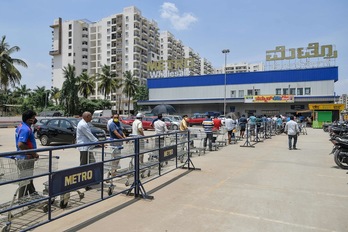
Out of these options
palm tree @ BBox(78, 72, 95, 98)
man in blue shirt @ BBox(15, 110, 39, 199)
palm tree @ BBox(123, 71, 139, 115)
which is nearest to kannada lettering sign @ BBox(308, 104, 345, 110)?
man in blue shirt @ BBox(15, 110, 39, 199)

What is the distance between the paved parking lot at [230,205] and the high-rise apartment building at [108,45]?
80.0 m

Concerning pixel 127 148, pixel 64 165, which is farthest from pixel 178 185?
pixel 64 165

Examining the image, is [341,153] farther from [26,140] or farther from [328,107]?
[328,107]

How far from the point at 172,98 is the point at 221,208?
5259 cm

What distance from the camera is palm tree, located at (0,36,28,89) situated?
31844mm

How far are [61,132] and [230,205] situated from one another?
37.3ft

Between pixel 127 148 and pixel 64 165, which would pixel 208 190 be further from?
pixel 64 165

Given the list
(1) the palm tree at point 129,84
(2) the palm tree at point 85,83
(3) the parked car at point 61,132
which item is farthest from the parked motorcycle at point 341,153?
(1) the palm tree at point 129,84

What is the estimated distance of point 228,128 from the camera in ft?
49.9

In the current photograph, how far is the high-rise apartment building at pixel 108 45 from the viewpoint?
88.2m

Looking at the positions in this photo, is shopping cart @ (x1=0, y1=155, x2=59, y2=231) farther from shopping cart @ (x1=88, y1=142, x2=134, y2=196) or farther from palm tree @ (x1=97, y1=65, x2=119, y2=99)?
palm tree @ (x1=97, y1=65, x2=119, y2=99)

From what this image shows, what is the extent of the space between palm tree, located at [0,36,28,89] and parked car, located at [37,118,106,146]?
22307 mm

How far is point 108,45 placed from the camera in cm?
9269

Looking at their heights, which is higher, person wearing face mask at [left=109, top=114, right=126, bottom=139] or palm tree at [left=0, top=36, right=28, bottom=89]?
palm tree at [left=0, top=36, right=28, bottom=89]
